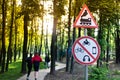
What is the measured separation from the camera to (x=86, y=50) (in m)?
9.03

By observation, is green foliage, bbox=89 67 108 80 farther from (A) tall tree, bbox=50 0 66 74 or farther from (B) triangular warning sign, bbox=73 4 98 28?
(B) triangular warning sign, bbox=73 4 98 28

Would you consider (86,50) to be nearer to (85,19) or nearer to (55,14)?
(85,19)

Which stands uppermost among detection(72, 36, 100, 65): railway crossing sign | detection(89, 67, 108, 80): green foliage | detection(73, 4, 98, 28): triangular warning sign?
detection(73, 4, 98, 28): triangular warning sign

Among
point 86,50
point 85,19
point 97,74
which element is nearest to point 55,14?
point 97,74

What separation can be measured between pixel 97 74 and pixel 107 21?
1466cm

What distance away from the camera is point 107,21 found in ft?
113

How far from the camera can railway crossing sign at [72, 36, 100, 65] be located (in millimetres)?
8906

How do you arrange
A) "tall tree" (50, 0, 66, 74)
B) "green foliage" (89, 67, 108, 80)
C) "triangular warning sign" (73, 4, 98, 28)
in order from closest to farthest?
"triangular warning sign" (73, 4, 98, 28)
"green foliage" (89, 67, 108, 80)
"tall tree" (50, 0, 66, 74)

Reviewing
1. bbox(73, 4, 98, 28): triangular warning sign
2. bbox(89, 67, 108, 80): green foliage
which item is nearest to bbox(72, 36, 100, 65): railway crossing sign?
bbox(73, 4, 98, 28): triangular warning sign

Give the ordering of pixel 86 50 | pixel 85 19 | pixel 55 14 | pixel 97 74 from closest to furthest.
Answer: pixel 86 50
pixel 85 19
pixel 97 74
pixel 55 14

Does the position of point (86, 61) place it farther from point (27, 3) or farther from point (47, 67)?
point (47, 67)

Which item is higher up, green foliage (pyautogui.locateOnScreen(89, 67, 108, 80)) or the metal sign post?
the metal sign post

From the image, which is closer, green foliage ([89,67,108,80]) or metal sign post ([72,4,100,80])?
metal sign post ([72,4,100,80])

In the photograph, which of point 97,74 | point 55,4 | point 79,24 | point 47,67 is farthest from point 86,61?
point 47,67
